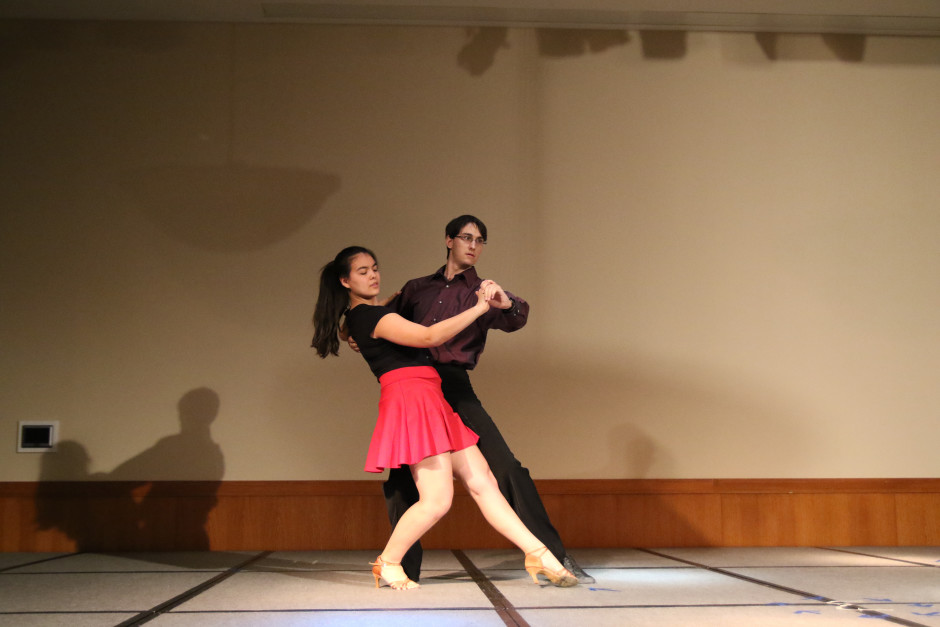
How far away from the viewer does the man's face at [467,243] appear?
2764 millimetres

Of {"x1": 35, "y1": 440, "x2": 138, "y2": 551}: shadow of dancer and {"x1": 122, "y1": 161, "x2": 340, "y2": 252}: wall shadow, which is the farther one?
{"x1": 122, "y1": 161, "x2": 340, "y2": 252}: wall shadow

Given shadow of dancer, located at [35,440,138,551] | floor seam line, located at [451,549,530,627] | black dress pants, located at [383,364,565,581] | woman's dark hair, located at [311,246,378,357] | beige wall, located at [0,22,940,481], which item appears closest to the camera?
floor seam line, located at [451,549,530,627]

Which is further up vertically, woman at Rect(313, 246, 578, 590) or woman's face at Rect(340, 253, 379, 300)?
woman's face at Rect(340, 253, 379, 300)

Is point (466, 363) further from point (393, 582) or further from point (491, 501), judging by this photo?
point (393, 582)

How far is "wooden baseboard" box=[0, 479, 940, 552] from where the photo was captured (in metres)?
3.67

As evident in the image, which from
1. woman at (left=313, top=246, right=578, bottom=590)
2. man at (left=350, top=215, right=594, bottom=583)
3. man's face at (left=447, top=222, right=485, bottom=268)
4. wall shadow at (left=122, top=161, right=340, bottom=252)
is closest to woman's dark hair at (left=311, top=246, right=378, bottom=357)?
woman at (left=313, top=246, right=578, bottom=590)

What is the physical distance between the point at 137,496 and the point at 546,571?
2120 mm

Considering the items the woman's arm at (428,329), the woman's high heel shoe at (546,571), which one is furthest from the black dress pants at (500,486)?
the woman's arm at (428,329)

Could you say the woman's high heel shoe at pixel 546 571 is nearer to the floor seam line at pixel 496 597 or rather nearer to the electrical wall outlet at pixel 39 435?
the floor seam line at pixel 496 597

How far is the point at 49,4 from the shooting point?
3.80 metres

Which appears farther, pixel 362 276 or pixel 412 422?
pixel 362 276

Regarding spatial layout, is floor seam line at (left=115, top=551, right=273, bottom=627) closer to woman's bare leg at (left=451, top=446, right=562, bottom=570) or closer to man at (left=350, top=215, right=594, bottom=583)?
man at (left=350, top=215, right=594, bottom=583)

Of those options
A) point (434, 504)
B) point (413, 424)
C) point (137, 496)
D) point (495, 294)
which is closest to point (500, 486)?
point (434, 504)

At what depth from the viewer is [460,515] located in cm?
373
